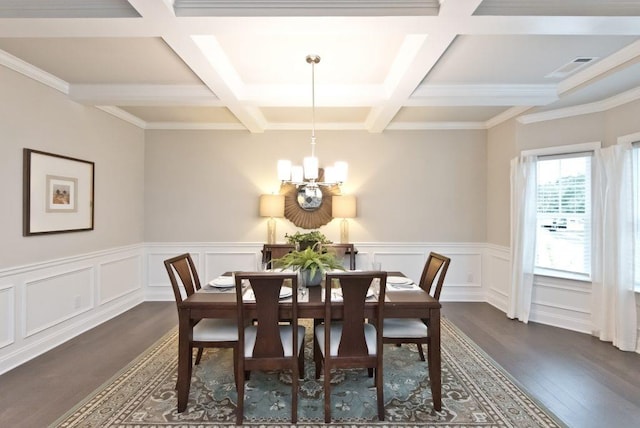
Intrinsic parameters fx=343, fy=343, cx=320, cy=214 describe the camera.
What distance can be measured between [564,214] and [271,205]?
12.0 ft

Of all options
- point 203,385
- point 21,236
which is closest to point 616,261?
point 203,385

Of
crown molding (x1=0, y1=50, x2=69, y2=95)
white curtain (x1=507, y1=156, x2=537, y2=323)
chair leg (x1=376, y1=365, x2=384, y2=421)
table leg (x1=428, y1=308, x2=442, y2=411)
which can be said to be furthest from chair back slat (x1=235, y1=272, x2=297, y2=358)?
white curtain (x1=507, y1=156, x2=537, y2=323)

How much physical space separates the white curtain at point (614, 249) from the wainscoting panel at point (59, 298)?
218 inches

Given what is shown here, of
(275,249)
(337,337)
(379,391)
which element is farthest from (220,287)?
(275,249)

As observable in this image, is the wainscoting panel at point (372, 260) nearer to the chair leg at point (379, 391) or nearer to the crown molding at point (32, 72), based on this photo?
the crown molding at point (32, 72)

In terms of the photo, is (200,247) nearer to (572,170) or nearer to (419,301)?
(419,301)

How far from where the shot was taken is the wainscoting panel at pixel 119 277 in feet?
13.7

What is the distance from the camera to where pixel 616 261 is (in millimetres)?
3436

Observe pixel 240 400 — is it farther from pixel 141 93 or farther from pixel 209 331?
pixel 141 93

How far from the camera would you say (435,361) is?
2352 mm

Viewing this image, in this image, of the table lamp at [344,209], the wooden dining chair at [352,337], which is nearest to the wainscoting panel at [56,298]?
the wooden dining chair at [352,337]

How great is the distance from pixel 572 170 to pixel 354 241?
281cm

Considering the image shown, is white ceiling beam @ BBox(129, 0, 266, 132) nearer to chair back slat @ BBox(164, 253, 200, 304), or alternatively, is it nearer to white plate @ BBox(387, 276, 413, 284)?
chair back slat @ BBox(164, 253, 200, 304)

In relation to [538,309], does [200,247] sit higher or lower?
higher
